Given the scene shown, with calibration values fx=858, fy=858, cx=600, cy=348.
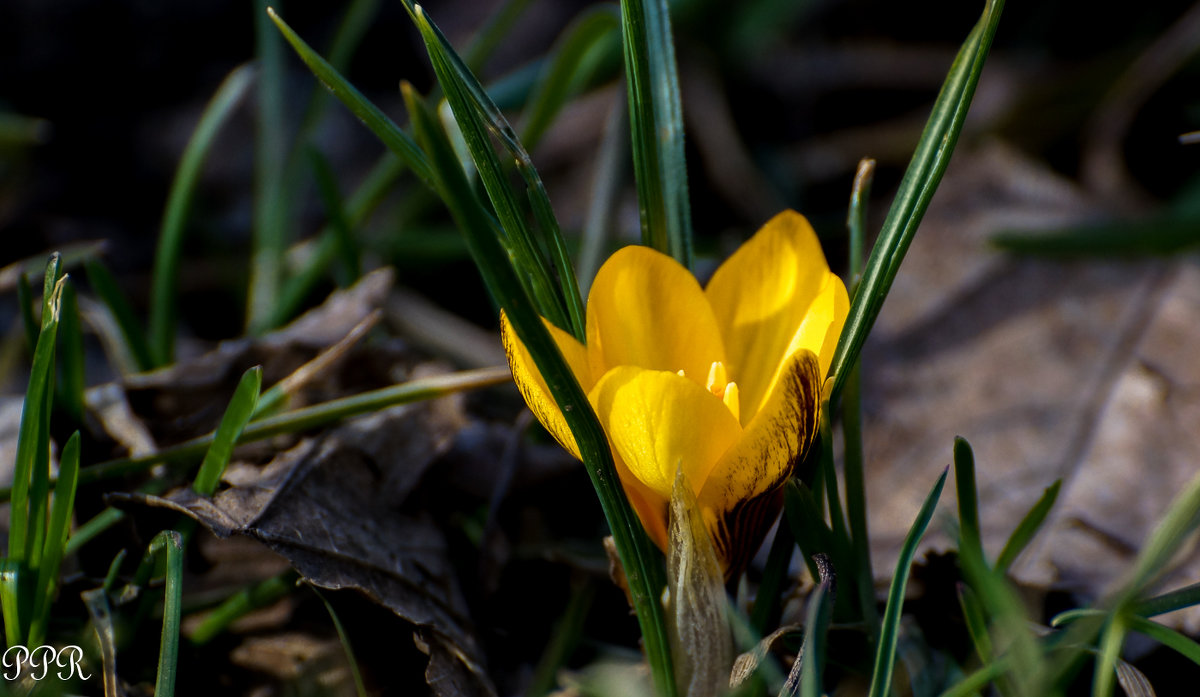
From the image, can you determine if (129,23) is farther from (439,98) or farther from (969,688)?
(969,688)

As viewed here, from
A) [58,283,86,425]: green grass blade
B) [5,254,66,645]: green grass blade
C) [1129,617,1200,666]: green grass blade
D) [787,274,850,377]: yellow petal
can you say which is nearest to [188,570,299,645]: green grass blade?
[5,254,66,645]: green grass blade

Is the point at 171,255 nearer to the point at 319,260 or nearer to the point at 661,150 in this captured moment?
the point at 319,260

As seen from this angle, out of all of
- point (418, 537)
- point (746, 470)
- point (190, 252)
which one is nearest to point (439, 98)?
point (190, 252)

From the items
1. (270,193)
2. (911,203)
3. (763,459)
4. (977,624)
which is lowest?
(977,624)

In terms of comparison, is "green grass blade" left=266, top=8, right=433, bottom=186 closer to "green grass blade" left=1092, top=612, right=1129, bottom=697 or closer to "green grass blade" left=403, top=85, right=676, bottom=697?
"green grass blade" left=403, top=85, right=676, bottom=697

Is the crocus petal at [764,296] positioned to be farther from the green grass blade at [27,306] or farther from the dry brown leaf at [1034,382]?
the green grass blade at [27,306]

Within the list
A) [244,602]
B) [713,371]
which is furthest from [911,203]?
[244,602]
